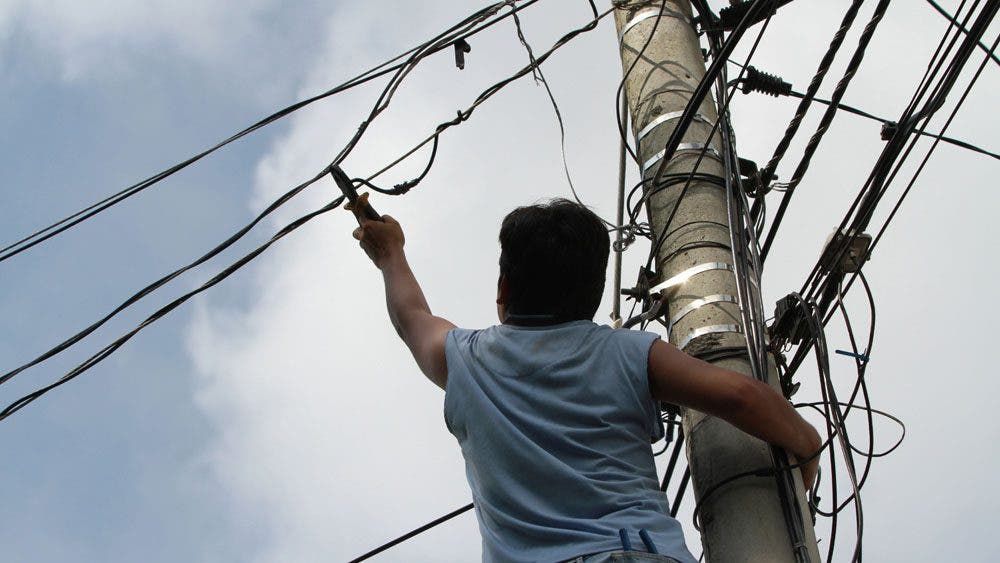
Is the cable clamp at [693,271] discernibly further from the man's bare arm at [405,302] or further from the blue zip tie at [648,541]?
the blue zip tie at [648,541]

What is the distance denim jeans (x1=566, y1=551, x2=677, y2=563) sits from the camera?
2.13 meters

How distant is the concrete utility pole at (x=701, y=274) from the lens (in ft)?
9.02

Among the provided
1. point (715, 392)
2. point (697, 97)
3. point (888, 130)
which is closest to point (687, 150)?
point (697, 97)

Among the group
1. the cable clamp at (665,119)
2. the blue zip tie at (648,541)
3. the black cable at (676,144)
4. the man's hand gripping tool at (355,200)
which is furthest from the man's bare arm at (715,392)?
the cable clamp at (665,119)

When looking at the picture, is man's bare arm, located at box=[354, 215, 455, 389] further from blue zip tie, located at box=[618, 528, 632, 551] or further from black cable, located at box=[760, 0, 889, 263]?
black cable, located at box=[760, 0, 889, 263]

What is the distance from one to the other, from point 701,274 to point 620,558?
1358 mm

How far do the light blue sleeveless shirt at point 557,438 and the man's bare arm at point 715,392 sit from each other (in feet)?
0.14

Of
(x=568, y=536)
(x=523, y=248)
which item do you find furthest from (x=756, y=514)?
(x=523, y=248)

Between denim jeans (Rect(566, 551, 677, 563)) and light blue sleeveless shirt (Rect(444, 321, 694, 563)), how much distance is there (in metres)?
0.02

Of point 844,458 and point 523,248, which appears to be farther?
point 844,458

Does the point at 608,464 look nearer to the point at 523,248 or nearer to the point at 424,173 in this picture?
the point at 523,248

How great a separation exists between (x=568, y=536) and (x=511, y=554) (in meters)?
0.14

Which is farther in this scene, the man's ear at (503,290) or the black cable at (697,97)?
the black cable at (697,97)

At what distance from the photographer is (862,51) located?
12.9 ft
